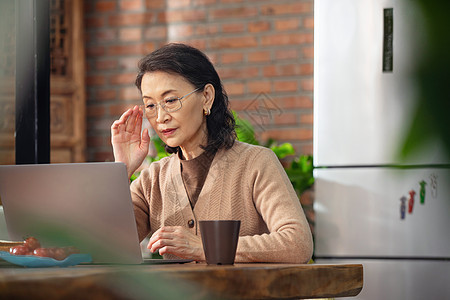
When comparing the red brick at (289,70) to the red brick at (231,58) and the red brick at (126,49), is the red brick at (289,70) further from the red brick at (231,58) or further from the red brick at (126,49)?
the red brick at (126,49)

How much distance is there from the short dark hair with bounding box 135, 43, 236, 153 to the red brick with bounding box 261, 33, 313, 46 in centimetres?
182

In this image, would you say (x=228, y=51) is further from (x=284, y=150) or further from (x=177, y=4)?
(x=284, y=150)

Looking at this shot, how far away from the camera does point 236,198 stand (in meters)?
1.70

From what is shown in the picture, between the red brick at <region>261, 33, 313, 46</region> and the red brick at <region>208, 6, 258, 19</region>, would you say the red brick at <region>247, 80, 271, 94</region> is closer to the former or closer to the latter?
the red brick at <region>261, 33, 313, 46</region>

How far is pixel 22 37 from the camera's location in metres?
2.20

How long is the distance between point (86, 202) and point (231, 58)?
275 cm

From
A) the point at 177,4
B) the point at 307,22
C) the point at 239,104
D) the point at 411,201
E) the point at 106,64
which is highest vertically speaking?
the point at 177,4

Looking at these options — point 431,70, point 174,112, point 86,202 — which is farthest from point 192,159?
point 431,70

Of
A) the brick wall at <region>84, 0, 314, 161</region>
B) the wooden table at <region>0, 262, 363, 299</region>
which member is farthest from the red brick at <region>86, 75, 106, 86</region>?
the wooden table at <region>0, 262, 363, 299</region>

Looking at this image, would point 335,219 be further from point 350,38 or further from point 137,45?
point 137,45

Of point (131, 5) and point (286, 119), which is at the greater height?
point (131, 5)

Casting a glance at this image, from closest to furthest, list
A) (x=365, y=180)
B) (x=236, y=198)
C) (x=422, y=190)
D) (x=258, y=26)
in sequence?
(x=236, y=198), (x=422, y=190), (x=365, y=180), (x=258, y=26)

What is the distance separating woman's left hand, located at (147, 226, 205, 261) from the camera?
1.18 meters

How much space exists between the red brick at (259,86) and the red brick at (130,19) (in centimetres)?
82
